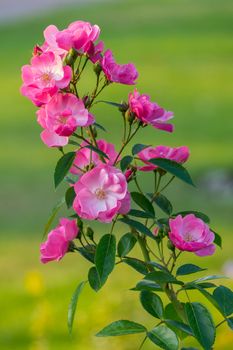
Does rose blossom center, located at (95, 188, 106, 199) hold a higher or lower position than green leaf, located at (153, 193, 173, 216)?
higher

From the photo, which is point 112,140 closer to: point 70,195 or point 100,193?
point 70,195

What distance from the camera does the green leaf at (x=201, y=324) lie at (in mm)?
1707

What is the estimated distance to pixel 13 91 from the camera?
968 centimetres

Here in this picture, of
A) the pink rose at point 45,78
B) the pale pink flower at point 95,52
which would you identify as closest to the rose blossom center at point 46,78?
the pink rose at point 45,78

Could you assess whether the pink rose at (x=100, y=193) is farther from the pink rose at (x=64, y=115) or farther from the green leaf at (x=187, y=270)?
the green leaf at (x=187, y=270)

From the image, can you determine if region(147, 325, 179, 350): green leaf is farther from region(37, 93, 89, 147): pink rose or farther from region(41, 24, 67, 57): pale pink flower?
region(41, 24, 67, 57): pale pink flower

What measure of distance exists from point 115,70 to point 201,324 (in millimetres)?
373

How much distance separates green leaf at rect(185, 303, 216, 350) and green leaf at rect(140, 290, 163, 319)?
9 cm

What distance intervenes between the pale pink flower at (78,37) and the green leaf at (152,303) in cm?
37

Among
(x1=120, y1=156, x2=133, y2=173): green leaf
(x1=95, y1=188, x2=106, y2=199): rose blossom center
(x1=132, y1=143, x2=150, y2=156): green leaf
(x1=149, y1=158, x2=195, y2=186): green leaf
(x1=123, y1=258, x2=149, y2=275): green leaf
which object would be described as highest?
(x1=132, y1=143, x2=150, y2=156): green leaf

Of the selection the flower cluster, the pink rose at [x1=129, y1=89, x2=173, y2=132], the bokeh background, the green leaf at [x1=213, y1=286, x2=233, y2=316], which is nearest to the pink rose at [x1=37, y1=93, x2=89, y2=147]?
the flower cluster

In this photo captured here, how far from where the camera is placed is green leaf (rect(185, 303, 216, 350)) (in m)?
1.71

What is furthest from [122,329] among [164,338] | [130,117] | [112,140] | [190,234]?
[112,140]

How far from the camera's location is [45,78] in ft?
5.55
